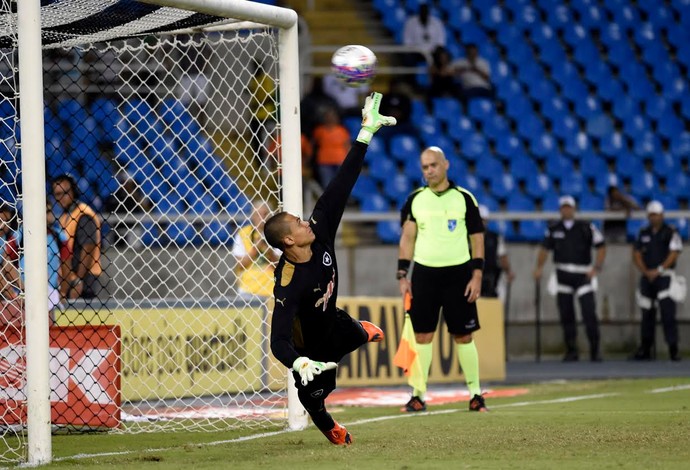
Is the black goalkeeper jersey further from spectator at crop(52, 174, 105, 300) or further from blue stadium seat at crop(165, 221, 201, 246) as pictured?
blue stadium seat at crop(165, 221, 201, 246)

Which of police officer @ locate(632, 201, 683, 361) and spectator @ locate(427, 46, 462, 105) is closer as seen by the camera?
police officer @ locate(632, 201, 683, 361)

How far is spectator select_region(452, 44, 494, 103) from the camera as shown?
851 inches

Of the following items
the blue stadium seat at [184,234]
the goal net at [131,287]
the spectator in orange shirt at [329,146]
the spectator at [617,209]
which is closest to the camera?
the goal net at [131,287]

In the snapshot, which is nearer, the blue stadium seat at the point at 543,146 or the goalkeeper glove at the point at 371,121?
the goalkeeper glove at the point at 371,121

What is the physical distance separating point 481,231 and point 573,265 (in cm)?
788

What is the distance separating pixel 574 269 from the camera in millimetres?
18984

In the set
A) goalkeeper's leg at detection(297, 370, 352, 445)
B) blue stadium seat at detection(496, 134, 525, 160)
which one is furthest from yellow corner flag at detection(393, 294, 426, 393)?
blue stadium seat at detection(496, 134, 525, 160)

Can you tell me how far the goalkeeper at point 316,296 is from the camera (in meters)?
7.84

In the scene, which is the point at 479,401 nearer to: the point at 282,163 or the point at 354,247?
the point at 282,163

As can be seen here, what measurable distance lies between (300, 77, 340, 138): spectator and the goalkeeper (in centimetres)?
1190

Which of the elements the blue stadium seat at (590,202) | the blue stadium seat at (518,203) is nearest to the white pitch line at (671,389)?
the blue stadium seat at (518,203)

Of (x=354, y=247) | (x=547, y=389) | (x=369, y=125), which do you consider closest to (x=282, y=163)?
(x=369, y=125)

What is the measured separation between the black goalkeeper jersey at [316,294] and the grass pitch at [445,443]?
0.67 metres

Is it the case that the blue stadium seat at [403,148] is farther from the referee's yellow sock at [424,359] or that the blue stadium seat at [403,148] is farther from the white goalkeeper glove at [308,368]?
the white goalkeeper glove at [308,368]
